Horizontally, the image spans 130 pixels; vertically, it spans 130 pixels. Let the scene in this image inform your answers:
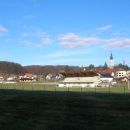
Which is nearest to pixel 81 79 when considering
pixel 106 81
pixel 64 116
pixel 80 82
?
pixel 80 82

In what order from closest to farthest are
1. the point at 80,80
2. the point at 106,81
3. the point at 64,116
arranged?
the point at 64,116 → the point at 80,80 → the point at 106,81

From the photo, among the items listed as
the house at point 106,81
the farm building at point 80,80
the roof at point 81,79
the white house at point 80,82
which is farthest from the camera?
the roof at point 81,79

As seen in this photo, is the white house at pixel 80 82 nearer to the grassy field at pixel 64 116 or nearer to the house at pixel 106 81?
the house at pixel 106 81

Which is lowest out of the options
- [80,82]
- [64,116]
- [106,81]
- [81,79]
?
[64,116]

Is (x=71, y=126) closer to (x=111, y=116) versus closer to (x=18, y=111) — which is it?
(x=111, y=116)

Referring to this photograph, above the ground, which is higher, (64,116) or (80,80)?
(80,80)

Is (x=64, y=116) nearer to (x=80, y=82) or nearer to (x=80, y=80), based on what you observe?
(x=80, y=82)

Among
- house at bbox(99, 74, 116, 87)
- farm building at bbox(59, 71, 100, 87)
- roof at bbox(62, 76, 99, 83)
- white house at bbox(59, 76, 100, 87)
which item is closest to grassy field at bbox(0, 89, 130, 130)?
house at bbox(99, 74, 116, 87)

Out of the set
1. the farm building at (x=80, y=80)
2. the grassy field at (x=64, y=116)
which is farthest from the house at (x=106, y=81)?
the grassy field at (x=64, y=116)

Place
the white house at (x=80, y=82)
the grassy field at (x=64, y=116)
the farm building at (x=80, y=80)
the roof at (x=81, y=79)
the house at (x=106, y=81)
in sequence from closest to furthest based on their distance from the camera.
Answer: the grassy field at (x=64, y=116) < the house at (x=106, y=81) < the white house at (x=80, y=82) < the farm building at (x=80, y=80) < the roof at (x=81, y=79)

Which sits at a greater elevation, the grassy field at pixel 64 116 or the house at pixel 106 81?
the house at pixel 106 81

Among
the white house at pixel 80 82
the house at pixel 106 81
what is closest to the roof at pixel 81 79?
the white house at pixel 80 82

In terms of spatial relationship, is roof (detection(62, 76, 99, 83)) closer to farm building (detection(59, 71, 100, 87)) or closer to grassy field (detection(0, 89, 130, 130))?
farm building (detection(59, 71, 100, 87))

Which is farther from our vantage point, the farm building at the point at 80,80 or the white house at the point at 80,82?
the farm building at the point at 80,80
